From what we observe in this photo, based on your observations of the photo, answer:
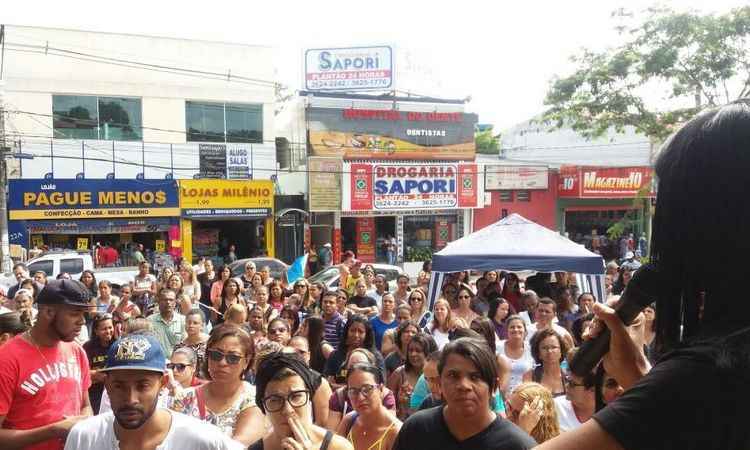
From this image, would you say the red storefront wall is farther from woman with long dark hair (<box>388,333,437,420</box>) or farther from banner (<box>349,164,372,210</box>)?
woman with long dark hair (<box>388,333,437,420</box>)

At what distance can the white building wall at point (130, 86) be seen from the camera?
24.2 m

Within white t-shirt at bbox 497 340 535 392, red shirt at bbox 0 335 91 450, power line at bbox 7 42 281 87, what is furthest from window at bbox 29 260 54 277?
red shirt at bbox 0 335 91 450

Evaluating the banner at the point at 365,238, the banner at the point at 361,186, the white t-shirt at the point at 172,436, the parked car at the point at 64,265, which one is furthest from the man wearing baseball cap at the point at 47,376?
the banner at the point at 365,238

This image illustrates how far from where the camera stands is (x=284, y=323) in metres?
6.76

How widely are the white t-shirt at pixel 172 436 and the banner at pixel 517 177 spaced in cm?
3089

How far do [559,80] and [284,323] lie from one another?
1329cm

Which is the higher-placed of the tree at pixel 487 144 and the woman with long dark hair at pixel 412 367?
the tree at pixel 487 144

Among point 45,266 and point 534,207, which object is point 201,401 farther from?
point 534,207

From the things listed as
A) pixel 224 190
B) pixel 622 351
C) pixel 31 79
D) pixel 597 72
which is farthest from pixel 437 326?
pixel 31 79

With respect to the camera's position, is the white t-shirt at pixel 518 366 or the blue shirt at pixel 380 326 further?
the blue shirt at pixel 380 326

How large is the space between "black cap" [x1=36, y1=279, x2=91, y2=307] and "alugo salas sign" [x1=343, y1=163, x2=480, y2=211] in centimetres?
2445

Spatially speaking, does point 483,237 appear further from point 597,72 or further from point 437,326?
point 597,72

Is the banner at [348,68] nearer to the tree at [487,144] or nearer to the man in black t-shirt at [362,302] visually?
the tree at [487,144]

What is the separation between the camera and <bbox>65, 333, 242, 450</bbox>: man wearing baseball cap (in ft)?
9.02
